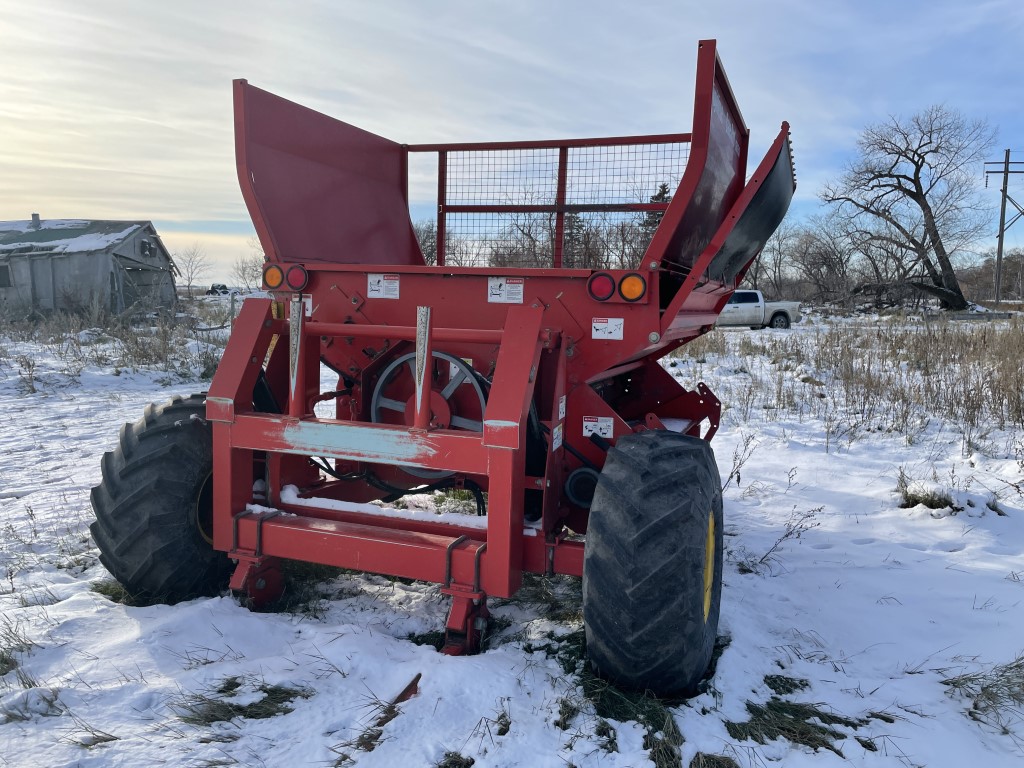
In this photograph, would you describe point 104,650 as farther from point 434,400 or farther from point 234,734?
point 434,400

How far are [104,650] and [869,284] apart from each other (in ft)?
106

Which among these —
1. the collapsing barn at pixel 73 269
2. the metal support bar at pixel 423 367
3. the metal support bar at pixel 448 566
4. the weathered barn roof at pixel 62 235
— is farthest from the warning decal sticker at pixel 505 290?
the weathered barn roof at pixel 62 235

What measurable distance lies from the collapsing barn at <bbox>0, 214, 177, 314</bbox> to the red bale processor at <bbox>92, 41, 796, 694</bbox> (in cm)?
2092

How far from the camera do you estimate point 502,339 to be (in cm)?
294

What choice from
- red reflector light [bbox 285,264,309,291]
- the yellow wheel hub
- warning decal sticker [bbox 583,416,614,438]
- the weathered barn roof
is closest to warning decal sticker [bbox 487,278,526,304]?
warning decal sticker [bbox 583,416,614,438]

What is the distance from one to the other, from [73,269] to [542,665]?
83.1 feet

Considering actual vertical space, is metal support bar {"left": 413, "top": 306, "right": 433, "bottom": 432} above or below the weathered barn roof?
below

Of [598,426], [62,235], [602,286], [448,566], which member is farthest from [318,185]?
[62,235]

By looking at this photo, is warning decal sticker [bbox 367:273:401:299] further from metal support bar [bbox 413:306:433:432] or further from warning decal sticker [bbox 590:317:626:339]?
warning decal sticker [bbox 590:317:626:339]

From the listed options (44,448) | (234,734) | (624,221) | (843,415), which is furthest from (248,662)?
(843,415)

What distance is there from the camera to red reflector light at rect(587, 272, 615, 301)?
3131 mm

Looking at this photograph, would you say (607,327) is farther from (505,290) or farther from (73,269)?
(73,269)

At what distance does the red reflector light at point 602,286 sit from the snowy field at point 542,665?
4.77ft

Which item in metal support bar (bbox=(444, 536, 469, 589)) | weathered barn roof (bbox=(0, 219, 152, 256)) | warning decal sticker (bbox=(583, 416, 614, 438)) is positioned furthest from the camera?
weathered barn roof (bbox=(0, 219, 152, 256))
